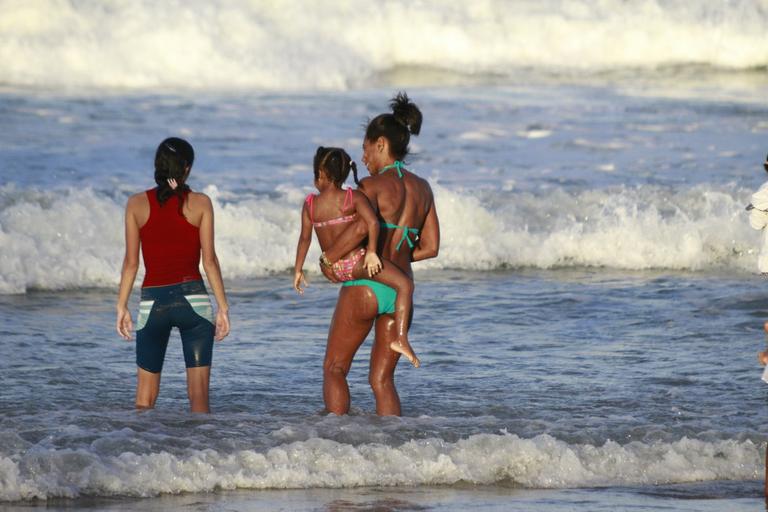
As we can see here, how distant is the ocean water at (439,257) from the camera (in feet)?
22.2

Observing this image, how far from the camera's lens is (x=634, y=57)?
30453 mm

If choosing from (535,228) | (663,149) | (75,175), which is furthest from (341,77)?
(535,228)

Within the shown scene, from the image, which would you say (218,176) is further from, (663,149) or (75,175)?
(663,149)

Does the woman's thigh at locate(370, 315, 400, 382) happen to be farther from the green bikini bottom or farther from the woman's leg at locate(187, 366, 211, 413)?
the woman's leg at locate(187, 366, 211, 413)

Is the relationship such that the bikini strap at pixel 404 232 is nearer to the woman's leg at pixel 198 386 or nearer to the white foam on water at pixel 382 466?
the white foam on water at pixel 382 466

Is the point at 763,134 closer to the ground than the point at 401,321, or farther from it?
farther from it

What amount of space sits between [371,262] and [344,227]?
0.88 ft

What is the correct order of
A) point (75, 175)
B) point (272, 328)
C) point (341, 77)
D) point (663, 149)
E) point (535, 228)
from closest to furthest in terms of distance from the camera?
point (272, 328)
point (535, 228)
point (75, 175)
point (663, 149)
point (341, 77)

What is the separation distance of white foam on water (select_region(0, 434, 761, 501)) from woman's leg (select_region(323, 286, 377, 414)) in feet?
1.40

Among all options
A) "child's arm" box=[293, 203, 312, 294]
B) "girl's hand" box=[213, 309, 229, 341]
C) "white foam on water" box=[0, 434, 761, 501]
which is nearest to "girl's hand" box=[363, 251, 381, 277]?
"child's arm" box=[293, 203, 312, 294]

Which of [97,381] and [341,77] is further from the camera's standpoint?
[341,77]

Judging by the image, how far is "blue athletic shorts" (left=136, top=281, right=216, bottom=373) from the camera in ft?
22.4

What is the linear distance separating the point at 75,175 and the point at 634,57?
54.0ft

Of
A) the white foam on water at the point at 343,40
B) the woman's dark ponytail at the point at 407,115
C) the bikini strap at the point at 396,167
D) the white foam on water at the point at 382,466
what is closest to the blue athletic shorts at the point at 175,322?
the white foam on water at the point at 382,466
